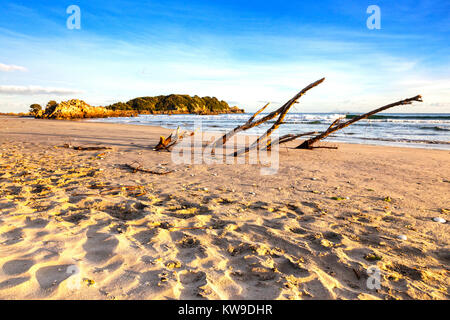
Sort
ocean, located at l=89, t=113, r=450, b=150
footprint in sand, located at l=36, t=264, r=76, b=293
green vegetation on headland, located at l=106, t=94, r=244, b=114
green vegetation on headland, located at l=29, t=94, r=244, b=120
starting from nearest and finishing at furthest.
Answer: footprint in sand, located at l=36, t=264, r=76, b=293
ocean, located at l=89, t=113, r=450, b=150
green vegetation on headland, located at l=29, t=94, r=244, b=120
green vegetation on headland, located at l=106, t=94, r=244, b=114

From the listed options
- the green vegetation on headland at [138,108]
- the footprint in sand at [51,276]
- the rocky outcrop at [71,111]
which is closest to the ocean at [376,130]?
the footprint in sand at [51,276]

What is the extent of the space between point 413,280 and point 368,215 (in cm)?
141

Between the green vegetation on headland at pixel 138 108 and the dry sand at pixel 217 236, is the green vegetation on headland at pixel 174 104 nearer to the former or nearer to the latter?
the green vegetation on headland at pixel 138 108

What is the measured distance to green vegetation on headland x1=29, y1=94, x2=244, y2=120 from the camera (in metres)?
33.1

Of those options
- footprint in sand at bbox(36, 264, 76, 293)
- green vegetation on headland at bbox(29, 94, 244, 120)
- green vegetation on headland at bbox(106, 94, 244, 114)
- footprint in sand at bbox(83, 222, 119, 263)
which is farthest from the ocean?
green vegetation on headland at bbox(106, 94, 244, 114)

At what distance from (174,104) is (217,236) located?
8207 cm

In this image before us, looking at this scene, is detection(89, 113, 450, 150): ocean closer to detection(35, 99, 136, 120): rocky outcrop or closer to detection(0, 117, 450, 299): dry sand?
detection(0, 117, 450, 299): dry sand

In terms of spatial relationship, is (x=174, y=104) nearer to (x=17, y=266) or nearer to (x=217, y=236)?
(x=217, y=236)

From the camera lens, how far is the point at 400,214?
3525 mm

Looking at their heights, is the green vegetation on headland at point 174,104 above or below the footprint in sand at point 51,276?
above

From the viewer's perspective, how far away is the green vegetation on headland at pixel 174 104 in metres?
75.5
